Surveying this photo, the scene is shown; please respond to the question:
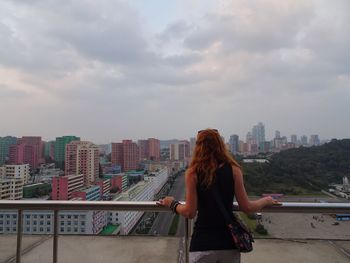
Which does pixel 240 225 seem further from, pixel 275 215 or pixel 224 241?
pixel 275 215

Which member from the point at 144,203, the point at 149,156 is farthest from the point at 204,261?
the point at 149,156

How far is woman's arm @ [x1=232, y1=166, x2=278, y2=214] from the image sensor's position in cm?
167

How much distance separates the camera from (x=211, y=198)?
1.62 meters

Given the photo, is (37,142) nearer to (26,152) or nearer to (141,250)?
(26,152)

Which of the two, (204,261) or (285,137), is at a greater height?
(285,137)

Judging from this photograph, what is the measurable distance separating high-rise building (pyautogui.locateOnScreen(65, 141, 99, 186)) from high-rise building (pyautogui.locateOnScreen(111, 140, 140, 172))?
34.6ft

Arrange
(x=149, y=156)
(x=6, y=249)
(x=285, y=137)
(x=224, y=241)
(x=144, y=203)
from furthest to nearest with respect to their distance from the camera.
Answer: (x=285, y=137) → (x=149, y=156) → (x=6, y=249) → (x=144, y=203) → (x=224, y=241)

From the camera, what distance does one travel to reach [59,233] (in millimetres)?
2318

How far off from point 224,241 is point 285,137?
53.8 metres

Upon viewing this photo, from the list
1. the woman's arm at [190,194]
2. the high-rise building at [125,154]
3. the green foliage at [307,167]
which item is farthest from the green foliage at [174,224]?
the high-rise building at [125,154]

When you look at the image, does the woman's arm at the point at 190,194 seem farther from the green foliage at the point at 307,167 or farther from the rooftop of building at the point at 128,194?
the green foliage at the point at 307,167

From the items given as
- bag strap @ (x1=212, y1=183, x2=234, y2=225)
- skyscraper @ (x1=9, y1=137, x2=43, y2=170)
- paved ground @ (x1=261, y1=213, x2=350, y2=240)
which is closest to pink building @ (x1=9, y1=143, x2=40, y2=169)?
skyscraper @ (x1=9, y1=137, x2=43, y2=170)

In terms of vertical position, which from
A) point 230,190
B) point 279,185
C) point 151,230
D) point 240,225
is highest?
point 230,190

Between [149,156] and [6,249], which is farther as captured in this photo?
[149,156]
